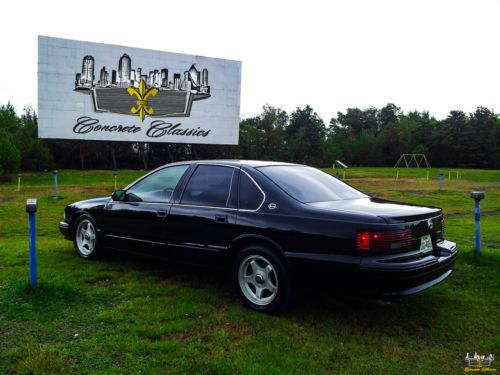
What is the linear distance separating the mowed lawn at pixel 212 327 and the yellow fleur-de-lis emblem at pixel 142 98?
26.1 meters

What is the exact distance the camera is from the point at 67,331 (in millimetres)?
3924

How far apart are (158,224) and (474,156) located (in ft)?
214

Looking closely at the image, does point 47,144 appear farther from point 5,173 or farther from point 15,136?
point 5,173

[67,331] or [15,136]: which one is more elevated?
[15,136]

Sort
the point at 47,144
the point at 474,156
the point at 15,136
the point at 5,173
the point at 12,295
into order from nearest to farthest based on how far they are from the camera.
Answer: the point at 12,295 → the point at 5,173 → the point at 15,136 → the point at 47,144 → the point at 474,156

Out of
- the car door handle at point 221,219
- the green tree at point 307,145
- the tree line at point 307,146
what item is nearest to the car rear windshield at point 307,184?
the car door handle at point 221,219

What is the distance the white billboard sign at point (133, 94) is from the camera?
28047mm

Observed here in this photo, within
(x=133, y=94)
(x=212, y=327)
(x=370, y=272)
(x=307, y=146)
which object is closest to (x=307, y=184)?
(x=370, y=272)

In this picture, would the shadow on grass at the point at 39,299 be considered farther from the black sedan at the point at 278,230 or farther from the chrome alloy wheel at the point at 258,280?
the chrome alloy wheel at the point at 258,280

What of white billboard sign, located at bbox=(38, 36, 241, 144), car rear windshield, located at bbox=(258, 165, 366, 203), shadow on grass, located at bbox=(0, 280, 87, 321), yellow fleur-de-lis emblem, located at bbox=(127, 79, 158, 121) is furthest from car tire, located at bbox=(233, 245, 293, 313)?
yellow fleur-de-lis emblem, located at bbox=(127, 79, 158, 121)

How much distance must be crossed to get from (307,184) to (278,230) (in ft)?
2.75

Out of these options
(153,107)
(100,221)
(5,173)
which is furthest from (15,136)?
(100,221)

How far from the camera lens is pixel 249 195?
4.59 meters

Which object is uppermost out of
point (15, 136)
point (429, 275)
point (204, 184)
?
point (15, 136)
